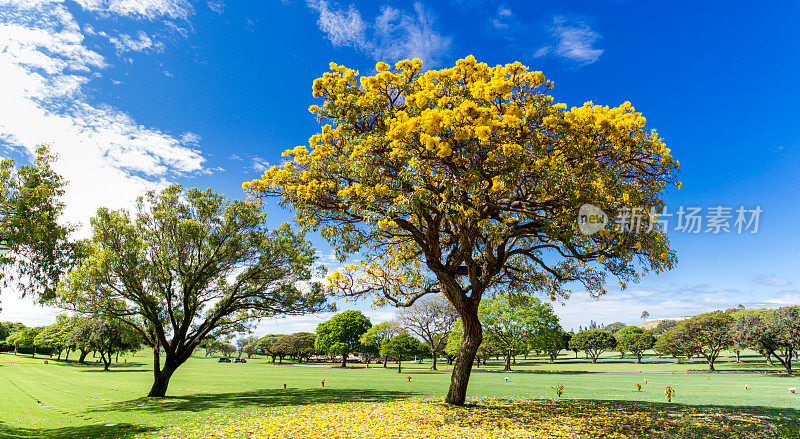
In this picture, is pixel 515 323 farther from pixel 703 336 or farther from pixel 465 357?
pixel 465 357

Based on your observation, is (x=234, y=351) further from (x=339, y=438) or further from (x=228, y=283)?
(x=339, y=438)

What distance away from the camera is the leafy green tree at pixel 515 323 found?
186ft

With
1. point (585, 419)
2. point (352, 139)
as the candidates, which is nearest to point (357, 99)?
point (352, 139)

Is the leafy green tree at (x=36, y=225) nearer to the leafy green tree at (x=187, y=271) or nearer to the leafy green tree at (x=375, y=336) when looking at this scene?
the leafy green tree at (x=187, y=271)

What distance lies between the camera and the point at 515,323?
58219 mm

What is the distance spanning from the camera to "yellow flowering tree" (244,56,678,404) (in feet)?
35.1

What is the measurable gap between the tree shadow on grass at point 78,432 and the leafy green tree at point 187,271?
7632 millimetres

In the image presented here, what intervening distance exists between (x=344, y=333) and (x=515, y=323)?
114ft

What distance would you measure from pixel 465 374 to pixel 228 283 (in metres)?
16.4

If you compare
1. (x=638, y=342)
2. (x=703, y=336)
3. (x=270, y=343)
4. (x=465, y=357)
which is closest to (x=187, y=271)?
(x=465, y=357)

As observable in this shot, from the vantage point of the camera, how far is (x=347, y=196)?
12.6 m

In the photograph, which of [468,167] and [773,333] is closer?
[468,167]

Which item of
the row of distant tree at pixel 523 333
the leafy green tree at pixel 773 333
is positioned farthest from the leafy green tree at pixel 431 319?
the leafy green tree at pixel 773 333

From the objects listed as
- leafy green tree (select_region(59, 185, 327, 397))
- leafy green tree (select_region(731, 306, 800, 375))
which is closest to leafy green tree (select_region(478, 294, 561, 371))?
leafy green tree (select_region(731, 306, 800, 375))
